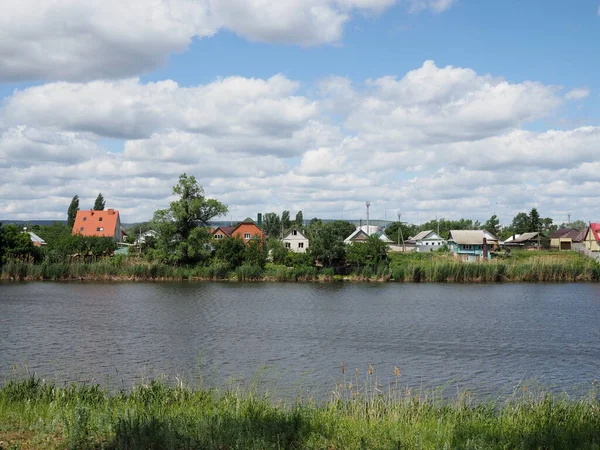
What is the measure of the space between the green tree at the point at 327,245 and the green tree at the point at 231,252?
26.3 feet

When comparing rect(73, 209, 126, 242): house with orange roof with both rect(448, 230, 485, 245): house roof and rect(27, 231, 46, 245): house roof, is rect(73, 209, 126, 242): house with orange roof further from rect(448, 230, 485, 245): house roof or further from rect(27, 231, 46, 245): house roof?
rect(448, 230, 485, 245): house roof

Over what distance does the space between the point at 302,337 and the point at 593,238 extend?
76040 millimetres

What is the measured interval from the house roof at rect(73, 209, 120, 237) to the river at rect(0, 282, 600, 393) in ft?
143

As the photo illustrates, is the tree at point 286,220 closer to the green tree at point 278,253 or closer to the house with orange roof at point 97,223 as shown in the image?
the house with orange roof at point 97,223

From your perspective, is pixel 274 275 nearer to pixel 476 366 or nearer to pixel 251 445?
pixel 476 366

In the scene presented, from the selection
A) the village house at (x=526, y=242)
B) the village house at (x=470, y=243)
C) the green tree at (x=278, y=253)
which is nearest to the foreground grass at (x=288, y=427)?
the green tree at (x=278, y=253)

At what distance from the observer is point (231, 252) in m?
65.3

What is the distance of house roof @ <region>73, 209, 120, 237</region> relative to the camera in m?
91.6

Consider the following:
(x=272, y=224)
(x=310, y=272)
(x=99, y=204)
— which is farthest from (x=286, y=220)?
(x=310, y=272)

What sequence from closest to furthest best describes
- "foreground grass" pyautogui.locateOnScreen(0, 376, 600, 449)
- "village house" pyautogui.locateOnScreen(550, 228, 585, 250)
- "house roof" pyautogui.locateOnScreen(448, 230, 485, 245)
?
"foreground grass" pyautogui.locateOnScreen(0, 376, 600, 449) → "house roof" pyautogui.locateOnScreen(448, 230, 485, 245) → "village house" pyautogui.locateOnScreen(550, 228, 585, 250)

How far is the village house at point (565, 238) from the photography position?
101312 millimetres

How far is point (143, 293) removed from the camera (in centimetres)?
4822

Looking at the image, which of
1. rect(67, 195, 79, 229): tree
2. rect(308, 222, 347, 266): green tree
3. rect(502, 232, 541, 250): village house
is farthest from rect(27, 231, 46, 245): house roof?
rect(502, 232, 541, 250): village house

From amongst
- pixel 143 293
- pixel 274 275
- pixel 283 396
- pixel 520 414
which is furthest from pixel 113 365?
pixel 274 275
